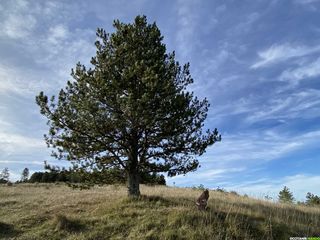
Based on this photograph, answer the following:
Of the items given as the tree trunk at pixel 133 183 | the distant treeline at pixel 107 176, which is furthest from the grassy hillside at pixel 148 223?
the distant treeline at pixel 107 176

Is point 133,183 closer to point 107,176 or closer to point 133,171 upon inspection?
point 133,171

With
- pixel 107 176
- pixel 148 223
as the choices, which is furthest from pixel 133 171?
pixel 148 223

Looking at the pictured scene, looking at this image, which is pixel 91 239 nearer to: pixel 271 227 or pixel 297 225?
pixel 271 227

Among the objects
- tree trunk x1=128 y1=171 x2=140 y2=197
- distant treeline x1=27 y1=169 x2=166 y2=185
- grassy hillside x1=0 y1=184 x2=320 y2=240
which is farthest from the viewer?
tree trunk x1=128 y1=171 x2=140 y2=197

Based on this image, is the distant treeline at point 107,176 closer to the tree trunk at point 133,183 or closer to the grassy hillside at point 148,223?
the tree trunk at point 133,183

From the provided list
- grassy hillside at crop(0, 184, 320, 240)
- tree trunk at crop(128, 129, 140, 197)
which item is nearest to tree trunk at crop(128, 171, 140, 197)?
tree trunk at crop(128, 129, 140, 197)

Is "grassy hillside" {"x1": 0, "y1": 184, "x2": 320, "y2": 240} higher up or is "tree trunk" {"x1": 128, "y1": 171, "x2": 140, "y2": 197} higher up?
"tree trunk" {"x1": 128, "y1": 171, "x2": 140, "y2": 197}

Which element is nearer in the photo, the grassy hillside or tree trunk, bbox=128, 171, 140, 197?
the grassy hillside

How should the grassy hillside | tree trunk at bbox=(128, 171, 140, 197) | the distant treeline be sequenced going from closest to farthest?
the grassy hillside < the distant treeline < tree trunk at bbox=(128, 171, 140, 197)

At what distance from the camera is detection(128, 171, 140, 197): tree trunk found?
16359 millimetres

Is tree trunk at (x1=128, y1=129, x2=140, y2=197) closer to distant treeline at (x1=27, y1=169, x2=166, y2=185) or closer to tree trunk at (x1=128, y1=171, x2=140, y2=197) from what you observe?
tree trunk at (x1=128, y1=171, x2=140, y2=197)

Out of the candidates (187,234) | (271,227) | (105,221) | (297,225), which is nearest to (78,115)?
(105,221)

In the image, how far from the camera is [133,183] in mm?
16422

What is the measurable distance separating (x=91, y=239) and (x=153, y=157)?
6.25 metres
